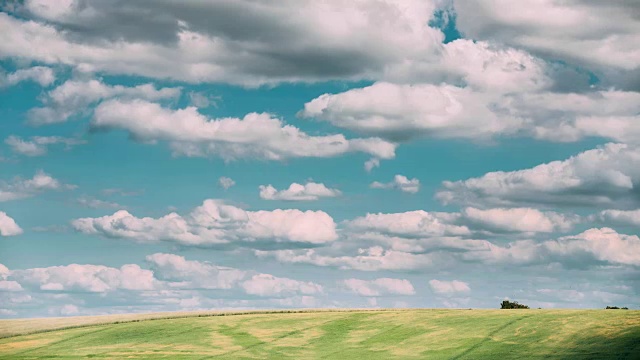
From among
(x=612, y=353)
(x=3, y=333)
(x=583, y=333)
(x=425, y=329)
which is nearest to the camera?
(x=612, y=353)

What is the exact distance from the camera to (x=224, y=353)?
66875 millimetres

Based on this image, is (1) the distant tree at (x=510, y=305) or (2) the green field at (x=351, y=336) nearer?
(2) the green field at (x=351, y=336)

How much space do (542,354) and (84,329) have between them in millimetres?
48558

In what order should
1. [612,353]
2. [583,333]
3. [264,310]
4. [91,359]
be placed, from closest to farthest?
[612,353] < [583,333] < [91,359] < [264,310]

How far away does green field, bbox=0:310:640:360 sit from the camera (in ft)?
196

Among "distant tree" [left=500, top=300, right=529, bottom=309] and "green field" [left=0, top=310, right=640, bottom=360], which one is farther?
"distant tree" [left=500, top=300, right=529, bottom=309]

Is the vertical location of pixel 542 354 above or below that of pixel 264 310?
below

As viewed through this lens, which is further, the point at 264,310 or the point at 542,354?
the point at 264,310

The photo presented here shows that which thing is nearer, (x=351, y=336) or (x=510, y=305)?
(x=351, y=336)

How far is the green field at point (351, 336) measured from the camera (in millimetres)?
59812

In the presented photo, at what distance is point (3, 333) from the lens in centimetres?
8338

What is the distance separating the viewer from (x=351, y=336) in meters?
72.0

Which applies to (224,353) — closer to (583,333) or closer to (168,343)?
(168,343)

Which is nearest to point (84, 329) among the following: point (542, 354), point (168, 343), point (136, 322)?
point (136, 322)
